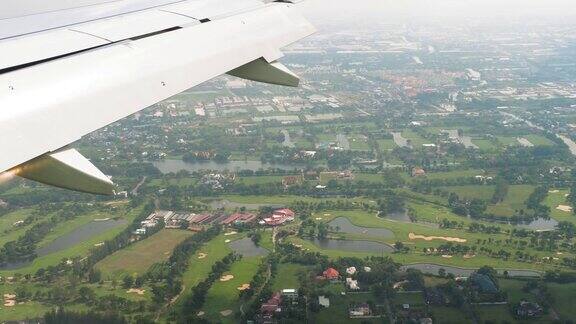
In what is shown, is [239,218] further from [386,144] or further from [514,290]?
[386,144]

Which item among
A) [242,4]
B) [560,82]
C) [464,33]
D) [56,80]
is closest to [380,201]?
[242,4]

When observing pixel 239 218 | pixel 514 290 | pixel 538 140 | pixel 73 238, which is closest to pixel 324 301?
pixel 514 290

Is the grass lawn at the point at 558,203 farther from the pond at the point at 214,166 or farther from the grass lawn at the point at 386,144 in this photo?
the pond at the point at 214,166

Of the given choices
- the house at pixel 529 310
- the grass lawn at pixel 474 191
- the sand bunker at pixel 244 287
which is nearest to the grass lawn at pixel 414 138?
the grass lawn at pixel 474 191

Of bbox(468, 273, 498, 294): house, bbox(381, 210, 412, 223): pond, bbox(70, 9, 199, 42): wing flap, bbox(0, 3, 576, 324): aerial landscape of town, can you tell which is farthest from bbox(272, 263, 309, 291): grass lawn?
bbox(70, 9, 199, 42): wing flap

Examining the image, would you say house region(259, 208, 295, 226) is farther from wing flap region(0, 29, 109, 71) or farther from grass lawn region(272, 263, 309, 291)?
wing flap region(0, 29, 109, 71)
